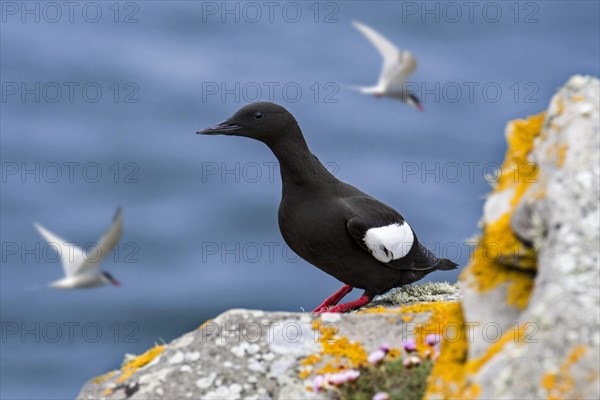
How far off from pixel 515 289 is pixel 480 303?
0.59 feet

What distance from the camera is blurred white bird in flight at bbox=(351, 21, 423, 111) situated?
31.1 ft

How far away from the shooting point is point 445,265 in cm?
902

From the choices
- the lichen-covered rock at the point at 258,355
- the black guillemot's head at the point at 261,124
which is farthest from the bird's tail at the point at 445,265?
the lichen-covered rock at the point at 258,355

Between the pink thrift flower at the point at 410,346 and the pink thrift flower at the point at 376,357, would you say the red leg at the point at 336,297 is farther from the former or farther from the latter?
the pink thrift flower at the point at 376,357

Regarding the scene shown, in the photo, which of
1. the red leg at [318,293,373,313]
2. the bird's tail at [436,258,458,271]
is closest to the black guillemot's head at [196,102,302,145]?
the red leg at [318,293,373,313]

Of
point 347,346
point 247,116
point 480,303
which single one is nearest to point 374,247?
point 247,116

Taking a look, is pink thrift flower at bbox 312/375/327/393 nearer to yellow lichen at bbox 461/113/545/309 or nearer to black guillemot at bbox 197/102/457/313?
yellow lichen at bbox 461/113/545/309

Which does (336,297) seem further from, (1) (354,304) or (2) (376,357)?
(2) (376,357)

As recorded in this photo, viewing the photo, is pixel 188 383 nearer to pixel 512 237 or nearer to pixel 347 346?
pixel 347 346

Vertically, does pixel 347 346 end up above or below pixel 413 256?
below

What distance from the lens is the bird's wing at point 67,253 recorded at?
25.0 ft

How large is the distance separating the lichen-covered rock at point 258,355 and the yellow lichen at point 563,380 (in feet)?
4.11

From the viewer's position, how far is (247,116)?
829 cm

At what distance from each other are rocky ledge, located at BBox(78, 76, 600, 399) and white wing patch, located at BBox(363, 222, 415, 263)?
1.96m
